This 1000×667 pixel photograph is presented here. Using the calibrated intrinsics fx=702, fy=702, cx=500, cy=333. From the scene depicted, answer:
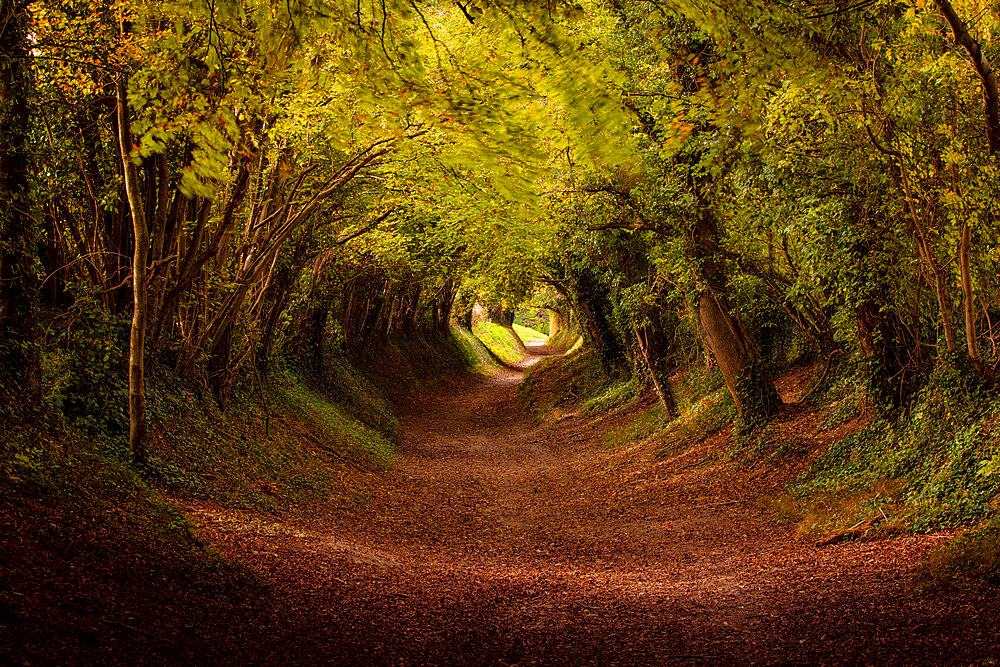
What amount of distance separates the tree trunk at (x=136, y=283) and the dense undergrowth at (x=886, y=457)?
7828 mm

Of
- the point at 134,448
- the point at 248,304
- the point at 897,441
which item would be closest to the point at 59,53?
the point at 134,448

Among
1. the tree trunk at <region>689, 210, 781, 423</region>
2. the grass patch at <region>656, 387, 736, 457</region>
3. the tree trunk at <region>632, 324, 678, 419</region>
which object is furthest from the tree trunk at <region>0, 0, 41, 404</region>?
the tree trunk at <region>632, 324, 678, 419</region>

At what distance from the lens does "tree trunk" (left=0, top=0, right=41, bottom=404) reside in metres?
6.21

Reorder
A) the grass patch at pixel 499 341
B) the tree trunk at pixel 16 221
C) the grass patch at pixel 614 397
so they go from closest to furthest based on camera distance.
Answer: the tree trunk at pixel 16 221, the grass patch at pixel 614 397, the grass patch at pixel 499 341

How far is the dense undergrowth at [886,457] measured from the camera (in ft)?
21.8

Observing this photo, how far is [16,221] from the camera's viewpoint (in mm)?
6754

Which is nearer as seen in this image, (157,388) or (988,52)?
(988,52)

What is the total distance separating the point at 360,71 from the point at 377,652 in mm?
3996

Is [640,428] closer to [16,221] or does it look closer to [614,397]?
[614,397]

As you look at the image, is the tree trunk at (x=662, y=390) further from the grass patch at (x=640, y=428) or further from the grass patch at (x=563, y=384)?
the grass patch at (x=563, y=384)

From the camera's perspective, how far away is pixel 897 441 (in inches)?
361

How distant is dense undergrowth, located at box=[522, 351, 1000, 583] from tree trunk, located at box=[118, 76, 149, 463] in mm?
7828

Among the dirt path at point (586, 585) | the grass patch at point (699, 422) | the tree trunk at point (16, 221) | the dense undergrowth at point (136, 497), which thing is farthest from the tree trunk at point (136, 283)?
the grass patch at point (699, 422)

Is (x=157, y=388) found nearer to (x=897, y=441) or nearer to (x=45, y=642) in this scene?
(x=45, y=642)
